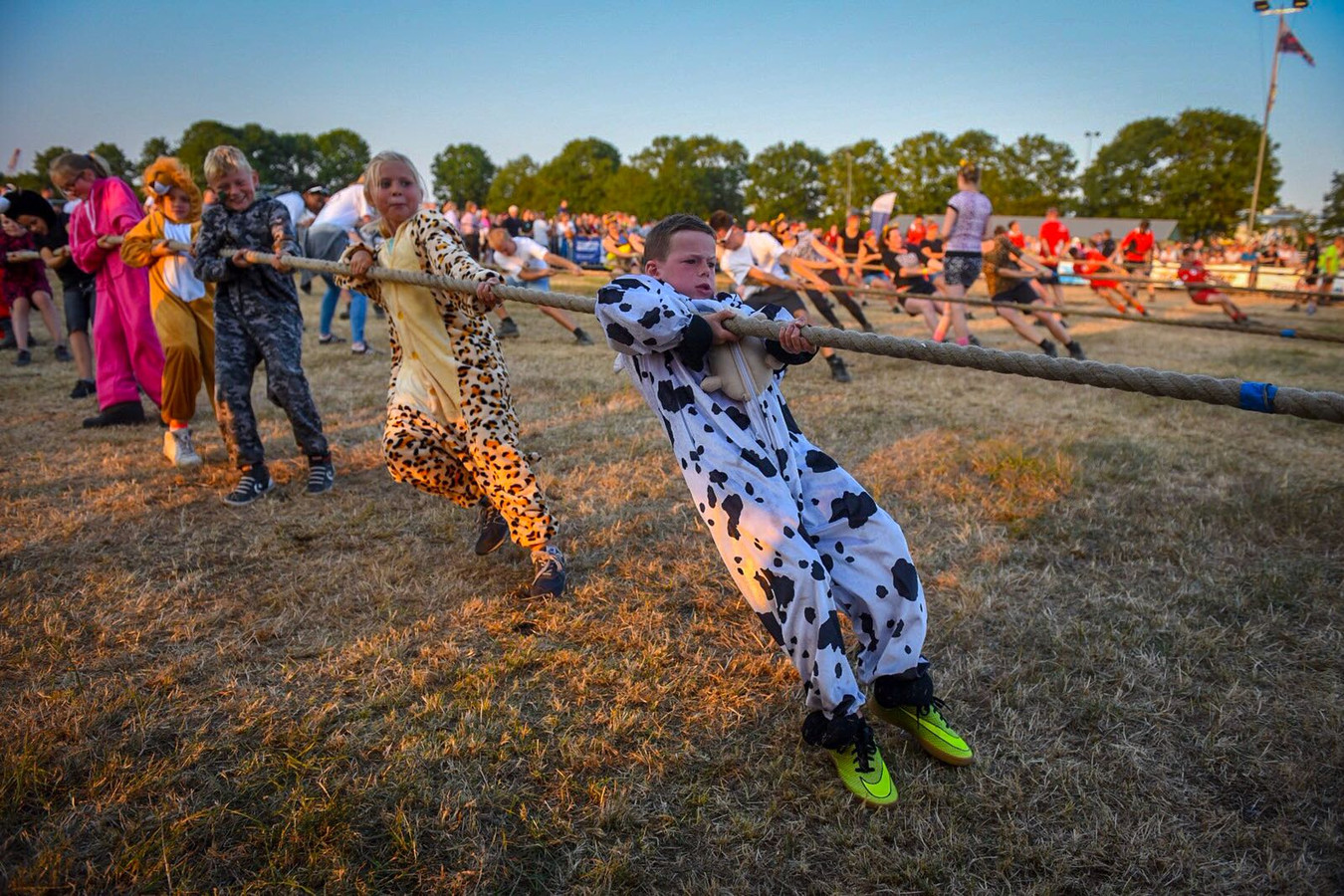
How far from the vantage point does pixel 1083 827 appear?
6.88 feet

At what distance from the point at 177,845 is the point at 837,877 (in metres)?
1.72

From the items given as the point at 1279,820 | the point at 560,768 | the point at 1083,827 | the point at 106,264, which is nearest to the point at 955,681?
the point at 1083,827

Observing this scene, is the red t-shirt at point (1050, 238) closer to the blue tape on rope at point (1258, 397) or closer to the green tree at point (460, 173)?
the blue tape on rope at point (1258, 397)

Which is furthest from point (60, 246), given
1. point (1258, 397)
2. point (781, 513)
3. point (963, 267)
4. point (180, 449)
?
point (1258, 397)

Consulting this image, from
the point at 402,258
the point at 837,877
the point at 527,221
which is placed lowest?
the point at 837,877

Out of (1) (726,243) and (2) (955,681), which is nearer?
(2) (955,681)

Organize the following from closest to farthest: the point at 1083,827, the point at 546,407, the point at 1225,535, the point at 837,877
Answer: the point at 837,877 → the point at 1083,827 → the point at 1225,535 → the point at 546,407

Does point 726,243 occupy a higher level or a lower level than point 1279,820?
higher

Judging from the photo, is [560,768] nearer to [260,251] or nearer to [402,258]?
[402,258]

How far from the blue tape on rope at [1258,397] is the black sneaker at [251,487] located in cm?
478

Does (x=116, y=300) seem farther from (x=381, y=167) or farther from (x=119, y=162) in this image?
(x=119, y=162)

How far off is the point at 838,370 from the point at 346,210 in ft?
20.2

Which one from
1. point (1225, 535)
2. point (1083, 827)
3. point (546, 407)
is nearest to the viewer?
point (1083, 827)

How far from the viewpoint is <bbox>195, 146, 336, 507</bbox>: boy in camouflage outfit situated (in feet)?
14.1
